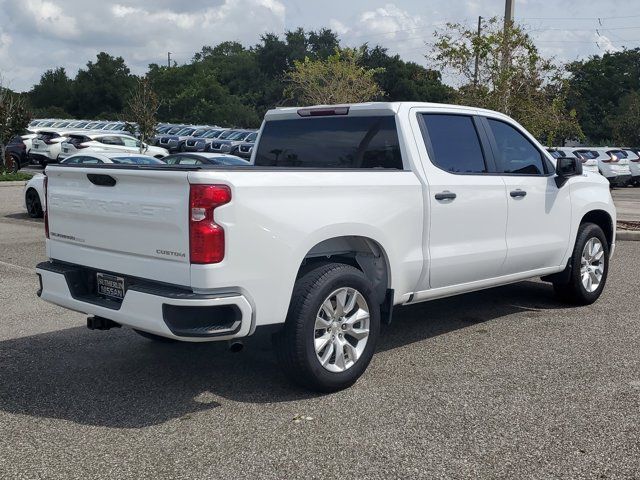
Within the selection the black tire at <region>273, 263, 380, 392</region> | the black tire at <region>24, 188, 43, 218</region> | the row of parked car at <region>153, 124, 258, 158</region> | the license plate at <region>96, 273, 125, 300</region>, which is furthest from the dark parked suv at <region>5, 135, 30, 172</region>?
the black tire at <region>273, 263, 380, 392</region>

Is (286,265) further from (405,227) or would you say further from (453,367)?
(453,367)

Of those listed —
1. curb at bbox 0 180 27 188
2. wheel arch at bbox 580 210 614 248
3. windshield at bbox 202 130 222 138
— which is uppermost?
windshield at bbox 202 130 222 138

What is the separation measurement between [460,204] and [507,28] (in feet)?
38.4

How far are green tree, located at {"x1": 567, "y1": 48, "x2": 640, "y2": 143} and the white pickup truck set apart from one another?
63.4 m

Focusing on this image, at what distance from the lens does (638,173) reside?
3170 cm

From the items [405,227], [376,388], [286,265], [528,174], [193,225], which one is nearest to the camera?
[193,225]

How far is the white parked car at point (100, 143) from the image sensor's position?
1137 inches

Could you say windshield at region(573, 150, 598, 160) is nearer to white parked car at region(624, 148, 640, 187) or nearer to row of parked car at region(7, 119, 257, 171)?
white parked car at region(624, 148, 640, 187)

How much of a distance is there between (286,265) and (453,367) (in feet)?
5.60

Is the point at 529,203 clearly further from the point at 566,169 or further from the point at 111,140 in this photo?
the point at 111,140

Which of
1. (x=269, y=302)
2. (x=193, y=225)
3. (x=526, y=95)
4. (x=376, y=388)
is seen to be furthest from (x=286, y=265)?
(x=526, y=95)

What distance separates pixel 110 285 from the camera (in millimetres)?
5074

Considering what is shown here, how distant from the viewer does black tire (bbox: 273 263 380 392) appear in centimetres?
488

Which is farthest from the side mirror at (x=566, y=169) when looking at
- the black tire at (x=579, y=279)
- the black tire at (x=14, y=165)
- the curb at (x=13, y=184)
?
the black tire at (x=14, y=165)
